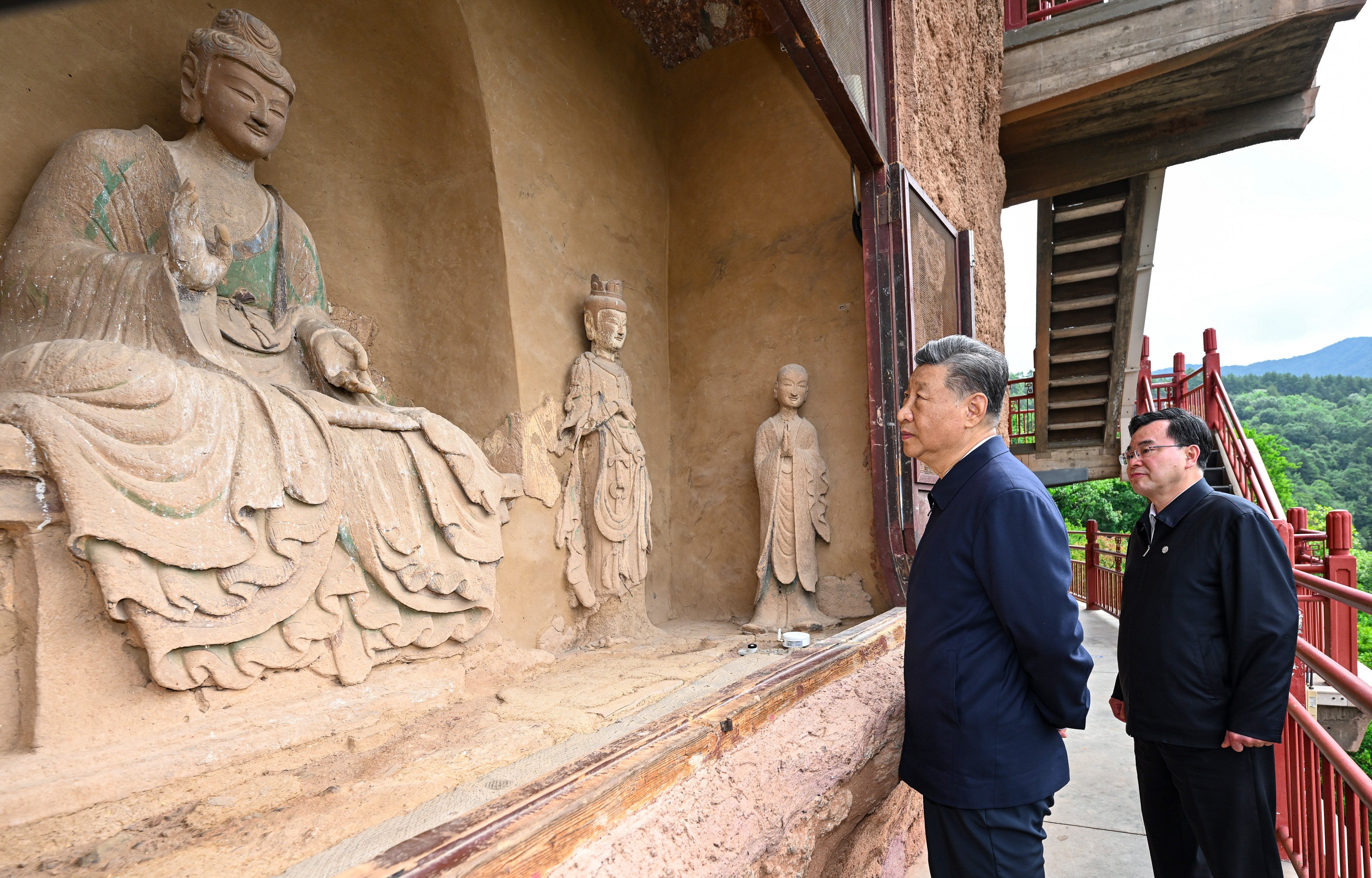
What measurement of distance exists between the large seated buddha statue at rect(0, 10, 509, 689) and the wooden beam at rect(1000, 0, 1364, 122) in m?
5.67

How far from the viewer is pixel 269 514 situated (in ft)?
7.01

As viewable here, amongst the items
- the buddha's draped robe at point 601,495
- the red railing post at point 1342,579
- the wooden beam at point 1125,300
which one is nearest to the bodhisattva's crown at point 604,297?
the buddha's draped robe at point 601,495

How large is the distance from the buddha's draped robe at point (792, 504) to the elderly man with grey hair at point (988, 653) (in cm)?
235

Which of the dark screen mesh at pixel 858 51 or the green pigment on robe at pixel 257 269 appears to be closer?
the green pigment on robe at pixel 257 269

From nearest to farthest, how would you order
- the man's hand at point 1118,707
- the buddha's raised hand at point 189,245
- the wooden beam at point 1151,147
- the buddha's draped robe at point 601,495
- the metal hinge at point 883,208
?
the buddha's raised hand at point 189,245
the man's hand at point 1118,707
the buddha's draped robe at point 601,495
the metal hinge at point 883,208
the wooden beam at point 1151,147

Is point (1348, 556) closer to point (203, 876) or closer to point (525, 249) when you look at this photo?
point (525, 249)

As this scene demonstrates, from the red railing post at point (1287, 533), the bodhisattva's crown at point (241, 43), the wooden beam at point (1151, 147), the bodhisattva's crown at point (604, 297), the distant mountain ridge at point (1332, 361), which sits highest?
the distant mountain ridge at point (1332, 361)

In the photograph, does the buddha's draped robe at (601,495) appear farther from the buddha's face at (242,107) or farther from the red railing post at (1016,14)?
the red railing post at (1016,14)

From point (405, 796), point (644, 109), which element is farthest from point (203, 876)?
point (644, 109)

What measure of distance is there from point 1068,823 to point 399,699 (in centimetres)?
299

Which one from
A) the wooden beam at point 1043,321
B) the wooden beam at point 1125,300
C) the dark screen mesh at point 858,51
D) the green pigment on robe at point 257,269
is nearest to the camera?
the green pigment on robe at point 257,269

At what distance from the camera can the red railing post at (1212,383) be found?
7566 mm

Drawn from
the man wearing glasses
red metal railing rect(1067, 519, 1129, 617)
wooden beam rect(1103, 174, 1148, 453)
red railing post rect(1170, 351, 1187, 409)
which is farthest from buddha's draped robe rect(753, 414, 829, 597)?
red railing post rect(1170, 351, 1187, 409)

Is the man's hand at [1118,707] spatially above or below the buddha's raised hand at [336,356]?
below
